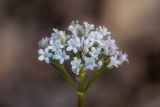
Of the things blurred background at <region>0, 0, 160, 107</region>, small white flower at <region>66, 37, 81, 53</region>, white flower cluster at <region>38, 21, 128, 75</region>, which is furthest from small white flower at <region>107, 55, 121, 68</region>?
blurred background at <region>0, 0, 160, 107</region>

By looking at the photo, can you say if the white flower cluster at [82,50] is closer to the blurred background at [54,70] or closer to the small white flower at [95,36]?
the small white flower at [95,36]

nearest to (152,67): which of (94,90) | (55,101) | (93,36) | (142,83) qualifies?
(142,83)

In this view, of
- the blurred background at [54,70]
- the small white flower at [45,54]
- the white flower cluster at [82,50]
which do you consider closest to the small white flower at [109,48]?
the white flower cluster at [82,50]

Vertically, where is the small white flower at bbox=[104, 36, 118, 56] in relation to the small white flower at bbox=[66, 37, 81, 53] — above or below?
above

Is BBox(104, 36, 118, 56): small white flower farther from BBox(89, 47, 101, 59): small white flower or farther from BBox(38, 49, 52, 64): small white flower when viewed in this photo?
BBox(38, 49, 52, 64): small white flower

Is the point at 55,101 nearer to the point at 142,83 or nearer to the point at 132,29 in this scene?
the point at 142,83

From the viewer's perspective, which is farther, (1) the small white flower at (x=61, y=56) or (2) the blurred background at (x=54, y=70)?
(2) the blurred background at (x=54, y=70)
